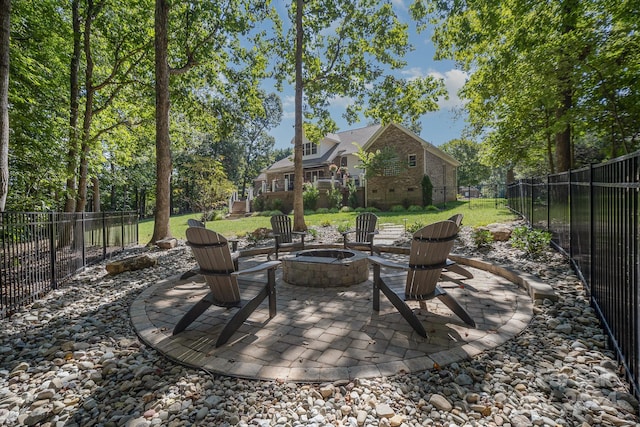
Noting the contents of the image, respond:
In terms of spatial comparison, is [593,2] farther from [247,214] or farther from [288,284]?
[247,214]

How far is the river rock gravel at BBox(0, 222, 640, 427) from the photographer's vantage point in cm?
188

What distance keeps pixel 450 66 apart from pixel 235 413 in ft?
49.9

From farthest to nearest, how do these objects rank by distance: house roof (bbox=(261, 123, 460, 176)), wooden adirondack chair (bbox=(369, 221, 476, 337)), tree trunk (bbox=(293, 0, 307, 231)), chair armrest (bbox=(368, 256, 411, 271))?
house roof (bbox=(261, 123, 460, 176))
tree trunk (bbox=(293, 0, 307, 231))
chair armrest (bbox=(368, 256, 411, 271))
wooden adirondack chair (bbox=(369, 221, 476, 337))

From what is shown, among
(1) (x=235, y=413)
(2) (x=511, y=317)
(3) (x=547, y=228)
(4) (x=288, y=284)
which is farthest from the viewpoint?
(3) (x=547, y=228)

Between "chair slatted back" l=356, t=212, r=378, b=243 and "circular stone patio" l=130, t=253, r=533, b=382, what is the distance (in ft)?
7.35

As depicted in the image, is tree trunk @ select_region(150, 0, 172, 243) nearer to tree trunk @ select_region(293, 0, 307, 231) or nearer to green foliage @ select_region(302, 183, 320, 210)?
tree trunk @ select_region(293, 0, 307, 231)

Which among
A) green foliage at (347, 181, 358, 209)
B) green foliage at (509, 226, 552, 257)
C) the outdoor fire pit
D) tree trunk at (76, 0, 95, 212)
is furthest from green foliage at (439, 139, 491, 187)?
the outdoor fire pit

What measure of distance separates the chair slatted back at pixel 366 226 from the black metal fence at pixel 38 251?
556cm

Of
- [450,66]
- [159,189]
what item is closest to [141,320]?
[159,189]

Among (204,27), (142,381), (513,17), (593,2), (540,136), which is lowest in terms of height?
(142,381)

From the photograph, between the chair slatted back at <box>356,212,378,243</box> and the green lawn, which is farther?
the green lawn

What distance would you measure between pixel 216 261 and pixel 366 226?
13.9ft

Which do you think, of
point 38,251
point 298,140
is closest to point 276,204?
point 298,140

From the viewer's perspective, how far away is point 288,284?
489cm
